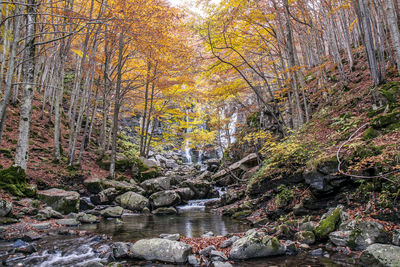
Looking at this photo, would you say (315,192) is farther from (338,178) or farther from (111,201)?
(111,201)

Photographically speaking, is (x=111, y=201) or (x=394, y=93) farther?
(x=111, y=201)

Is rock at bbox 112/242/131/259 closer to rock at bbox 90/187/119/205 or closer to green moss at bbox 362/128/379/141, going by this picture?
rock at bbox 90/187/119/205

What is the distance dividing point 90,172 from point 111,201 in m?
2.96

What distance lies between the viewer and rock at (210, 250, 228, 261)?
169 inches

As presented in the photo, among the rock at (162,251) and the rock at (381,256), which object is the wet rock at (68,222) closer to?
the rock at (162,251)

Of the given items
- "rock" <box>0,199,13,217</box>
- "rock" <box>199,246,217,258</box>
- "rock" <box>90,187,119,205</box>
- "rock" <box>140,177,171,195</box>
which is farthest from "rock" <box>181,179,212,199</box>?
"rock" <box>0,199,13,217</box>

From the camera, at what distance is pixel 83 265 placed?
3955 mm

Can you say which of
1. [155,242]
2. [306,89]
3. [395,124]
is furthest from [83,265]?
[306,89]

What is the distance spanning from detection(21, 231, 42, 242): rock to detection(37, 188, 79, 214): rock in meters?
2.85

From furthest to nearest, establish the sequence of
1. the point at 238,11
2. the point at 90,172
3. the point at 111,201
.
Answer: the point at 90,172 < the point at 111,201 < the point at 238,11

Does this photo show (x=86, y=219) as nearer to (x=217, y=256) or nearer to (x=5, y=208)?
(x=5, y=208)

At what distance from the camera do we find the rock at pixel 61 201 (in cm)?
794

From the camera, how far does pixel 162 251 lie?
441cm

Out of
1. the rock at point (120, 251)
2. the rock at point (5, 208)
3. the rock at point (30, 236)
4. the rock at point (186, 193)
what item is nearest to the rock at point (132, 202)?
the rock at point (186, 193)
